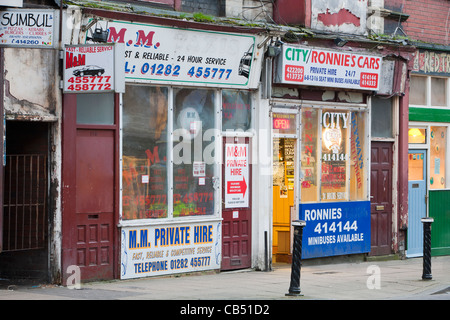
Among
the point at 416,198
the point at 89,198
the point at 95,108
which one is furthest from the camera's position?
the point at 416,198

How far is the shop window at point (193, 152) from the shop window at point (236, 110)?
286 mm

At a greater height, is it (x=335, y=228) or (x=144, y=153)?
(x=144, y=153)

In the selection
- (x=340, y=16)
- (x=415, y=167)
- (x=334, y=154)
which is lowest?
(x=415, y=167)

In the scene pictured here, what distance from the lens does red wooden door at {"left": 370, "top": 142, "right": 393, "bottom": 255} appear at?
729 inches

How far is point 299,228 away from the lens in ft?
40.1

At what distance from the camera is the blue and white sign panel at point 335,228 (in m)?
17.0

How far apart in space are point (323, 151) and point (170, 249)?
4473 millimetres

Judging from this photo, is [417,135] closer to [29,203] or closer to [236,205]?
[236,205]

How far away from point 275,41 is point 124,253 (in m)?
5.05

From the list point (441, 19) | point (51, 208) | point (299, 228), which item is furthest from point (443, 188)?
point (51, 208)

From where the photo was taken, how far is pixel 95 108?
13.6 m

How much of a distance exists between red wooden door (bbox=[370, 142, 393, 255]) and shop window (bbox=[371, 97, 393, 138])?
0.81 feet

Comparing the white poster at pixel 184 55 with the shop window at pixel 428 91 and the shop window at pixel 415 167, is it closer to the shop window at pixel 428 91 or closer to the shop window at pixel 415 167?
the shop window at pixel 428 91

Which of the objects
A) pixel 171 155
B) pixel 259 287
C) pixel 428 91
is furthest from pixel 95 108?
pixel 428 91
